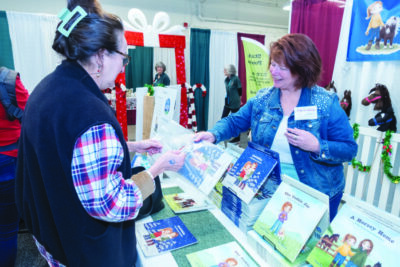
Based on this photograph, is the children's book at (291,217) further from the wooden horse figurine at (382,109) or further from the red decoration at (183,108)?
the red decoration at (183,108)

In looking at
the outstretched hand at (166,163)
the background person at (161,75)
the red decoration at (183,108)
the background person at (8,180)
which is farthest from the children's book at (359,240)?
the background person at (161,75)

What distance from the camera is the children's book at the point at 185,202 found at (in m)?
1.21

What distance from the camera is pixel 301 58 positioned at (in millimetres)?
1238

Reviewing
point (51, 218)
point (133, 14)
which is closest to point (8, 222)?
point (51, 218)

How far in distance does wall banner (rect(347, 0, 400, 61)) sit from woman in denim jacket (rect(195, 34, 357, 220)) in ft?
5.88

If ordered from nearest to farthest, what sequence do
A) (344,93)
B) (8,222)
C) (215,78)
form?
(8,222)
(344,93)
(215,78)

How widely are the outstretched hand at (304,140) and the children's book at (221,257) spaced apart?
1.70 feet

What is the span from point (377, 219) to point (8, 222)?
2.13 m

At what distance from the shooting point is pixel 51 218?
30.0 inches

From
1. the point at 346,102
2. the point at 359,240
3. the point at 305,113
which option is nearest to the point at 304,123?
the point at 305,113

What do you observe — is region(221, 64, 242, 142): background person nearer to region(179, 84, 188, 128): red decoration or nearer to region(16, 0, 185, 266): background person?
region(179, 84, 188, 128): red decoration

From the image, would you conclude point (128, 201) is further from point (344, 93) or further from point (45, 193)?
point (344, 93)

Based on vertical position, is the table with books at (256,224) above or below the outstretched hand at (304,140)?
below

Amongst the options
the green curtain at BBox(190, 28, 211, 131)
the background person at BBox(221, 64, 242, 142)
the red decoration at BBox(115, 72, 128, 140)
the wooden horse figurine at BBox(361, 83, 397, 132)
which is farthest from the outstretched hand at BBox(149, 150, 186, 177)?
the green curtain at BBox(190, 28, 211, 131)
